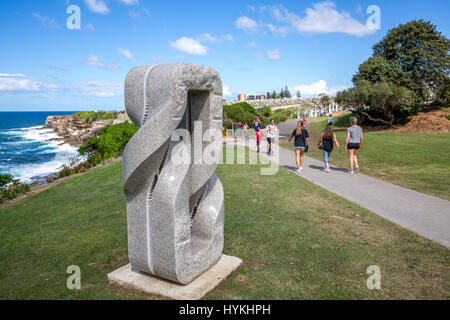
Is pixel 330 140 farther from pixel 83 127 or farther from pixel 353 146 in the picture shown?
pixel 83 127

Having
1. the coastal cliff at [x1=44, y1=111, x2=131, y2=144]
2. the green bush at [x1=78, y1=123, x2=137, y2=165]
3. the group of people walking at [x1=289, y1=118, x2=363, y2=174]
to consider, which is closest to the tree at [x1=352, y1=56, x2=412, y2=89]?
the group of people walking at [x1=289, y1=118, x2=363, y2=174]

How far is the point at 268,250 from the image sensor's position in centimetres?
494

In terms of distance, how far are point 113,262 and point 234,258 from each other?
74.5 inches

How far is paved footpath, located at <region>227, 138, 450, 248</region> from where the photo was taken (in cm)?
558

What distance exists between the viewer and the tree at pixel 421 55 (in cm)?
2673

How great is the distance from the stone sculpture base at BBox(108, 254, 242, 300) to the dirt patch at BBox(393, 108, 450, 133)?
76.7 feet

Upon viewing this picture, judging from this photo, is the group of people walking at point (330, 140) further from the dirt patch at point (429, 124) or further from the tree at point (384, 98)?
the tree at point (384, 98)

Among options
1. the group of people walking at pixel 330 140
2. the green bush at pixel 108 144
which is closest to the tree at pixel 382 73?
the group of people walking at pixel 330 140

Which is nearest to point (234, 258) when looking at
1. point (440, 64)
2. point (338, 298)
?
point (338, 298)

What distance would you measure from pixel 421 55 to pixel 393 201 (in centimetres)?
2594

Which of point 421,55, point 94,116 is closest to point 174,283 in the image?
point 421,55

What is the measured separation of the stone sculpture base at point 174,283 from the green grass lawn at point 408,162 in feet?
20.1

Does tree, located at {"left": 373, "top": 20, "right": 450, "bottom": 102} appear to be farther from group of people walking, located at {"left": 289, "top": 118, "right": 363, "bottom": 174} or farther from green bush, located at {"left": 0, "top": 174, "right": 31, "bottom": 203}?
green bush, located at {"left": 0, "top": 174, "right": 31, "bottom": 203}
